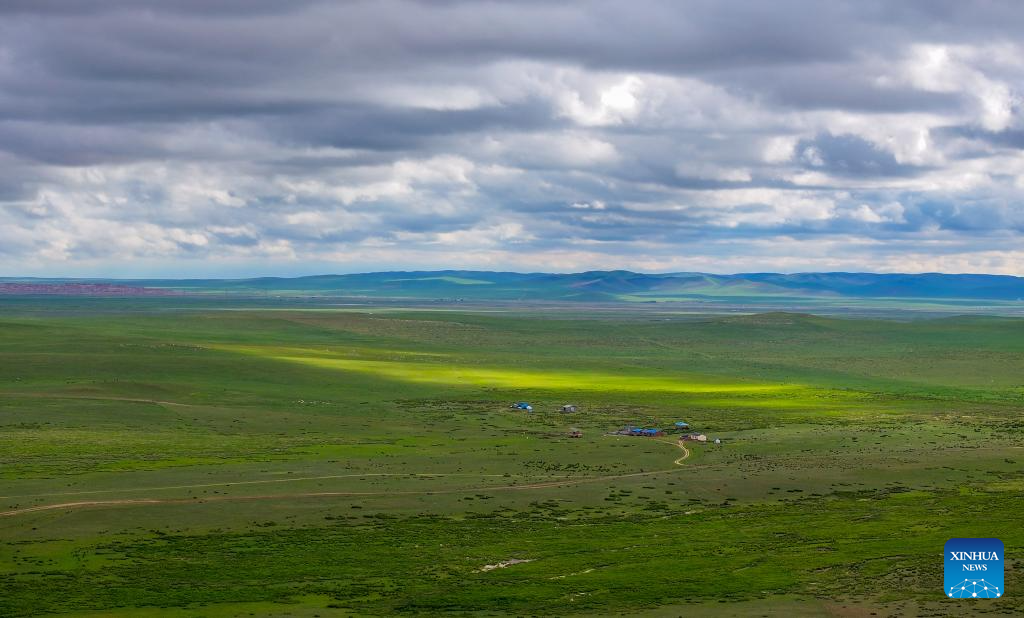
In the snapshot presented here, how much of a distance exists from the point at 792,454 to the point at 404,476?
34624 mm

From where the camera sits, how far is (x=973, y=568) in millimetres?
58031

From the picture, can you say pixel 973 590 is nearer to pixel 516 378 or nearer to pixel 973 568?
pixel 973 568

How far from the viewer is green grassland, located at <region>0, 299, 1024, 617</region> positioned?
56.4 m

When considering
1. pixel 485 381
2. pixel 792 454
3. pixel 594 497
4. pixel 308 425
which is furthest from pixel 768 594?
pixel 485 381

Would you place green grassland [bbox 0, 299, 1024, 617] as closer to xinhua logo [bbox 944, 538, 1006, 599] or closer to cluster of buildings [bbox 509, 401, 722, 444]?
xinhua logo [bbox 944, 538, 1006, 599]

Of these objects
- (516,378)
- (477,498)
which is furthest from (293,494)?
(516,378)

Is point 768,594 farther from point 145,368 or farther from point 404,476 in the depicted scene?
point 145,368

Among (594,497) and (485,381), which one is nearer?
(594,497)

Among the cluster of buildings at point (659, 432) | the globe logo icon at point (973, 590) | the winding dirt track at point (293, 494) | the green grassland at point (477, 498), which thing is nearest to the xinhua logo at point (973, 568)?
the globe logo icon at point (973, 590)

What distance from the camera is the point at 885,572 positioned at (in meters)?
59.5

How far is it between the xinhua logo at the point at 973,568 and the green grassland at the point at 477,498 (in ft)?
3.14

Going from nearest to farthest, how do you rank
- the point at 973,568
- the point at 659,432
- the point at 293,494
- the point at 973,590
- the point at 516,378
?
the point at 973,590 < the point at 973,568 < the point at 293,494 < the point at 659,432 < the point at 516,378

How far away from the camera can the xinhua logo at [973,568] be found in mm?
54469

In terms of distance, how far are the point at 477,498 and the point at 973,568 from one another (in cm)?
3283
